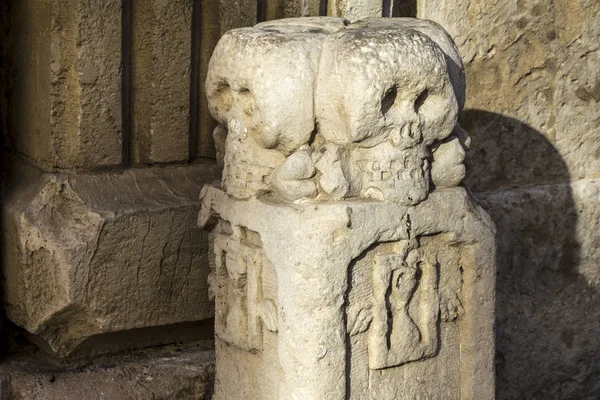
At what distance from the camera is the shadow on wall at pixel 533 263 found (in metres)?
4.32

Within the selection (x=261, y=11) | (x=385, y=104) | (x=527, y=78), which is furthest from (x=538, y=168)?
(x=385, y=104)

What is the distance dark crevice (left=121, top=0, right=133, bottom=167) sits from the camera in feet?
12.5

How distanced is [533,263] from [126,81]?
1609mm

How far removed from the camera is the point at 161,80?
12.8 ft

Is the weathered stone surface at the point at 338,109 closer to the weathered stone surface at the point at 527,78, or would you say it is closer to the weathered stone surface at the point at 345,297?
the weathered stone surface at the point at 345,297

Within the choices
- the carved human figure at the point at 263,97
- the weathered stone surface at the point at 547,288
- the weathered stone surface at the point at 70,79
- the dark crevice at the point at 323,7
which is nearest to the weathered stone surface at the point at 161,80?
the weathered stone surface at the point at 70,79

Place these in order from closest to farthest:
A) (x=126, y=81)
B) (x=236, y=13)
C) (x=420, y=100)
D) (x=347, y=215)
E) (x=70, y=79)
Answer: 1. (x=347, y=215)
2. (x=420, y=100)
3. (x=70, y=79)
4. (x=126, y=81)
5. (x=236, y=13)

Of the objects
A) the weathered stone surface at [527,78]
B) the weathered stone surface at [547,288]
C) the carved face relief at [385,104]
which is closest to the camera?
the carved face relief at [385,104]

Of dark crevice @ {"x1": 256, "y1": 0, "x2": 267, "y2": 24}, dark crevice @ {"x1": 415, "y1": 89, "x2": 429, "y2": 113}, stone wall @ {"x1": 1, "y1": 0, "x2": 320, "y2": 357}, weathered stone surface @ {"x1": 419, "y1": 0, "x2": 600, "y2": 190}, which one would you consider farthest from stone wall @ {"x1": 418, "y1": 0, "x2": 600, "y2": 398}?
dark crevice @ {"x1": 415, "y1": 89, "x2": 429, "y2": 113}

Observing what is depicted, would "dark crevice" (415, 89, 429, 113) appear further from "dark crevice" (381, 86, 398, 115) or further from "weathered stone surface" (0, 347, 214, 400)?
"weathered stone surface" (0, 347, 214, 400)

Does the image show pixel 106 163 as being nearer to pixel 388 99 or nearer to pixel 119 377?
pixel 119 377

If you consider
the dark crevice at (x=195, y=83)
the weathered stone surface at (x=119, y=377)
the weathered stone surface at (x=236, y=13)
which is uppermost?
the weathered stone surface at (x=236, y=13)

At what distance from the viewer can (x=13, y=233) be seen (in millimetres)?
3869

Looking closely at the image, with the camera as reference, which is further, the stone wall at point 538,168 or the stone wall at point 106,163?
the stone wall at point 538,168
